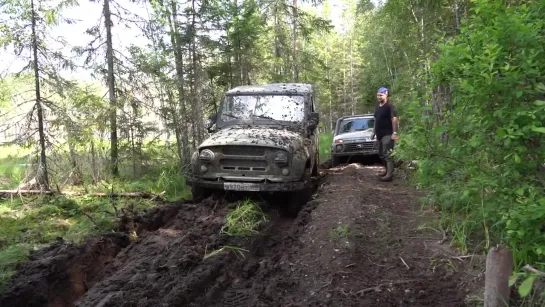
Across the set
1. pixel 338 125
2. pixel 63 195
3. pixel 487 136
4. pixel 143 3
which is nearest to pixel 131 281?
pixel 487 136

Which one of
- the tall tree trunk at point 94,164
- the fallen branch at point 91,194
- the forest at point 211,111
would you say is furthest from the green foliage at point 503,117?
the tall tree trunk at point 94,164

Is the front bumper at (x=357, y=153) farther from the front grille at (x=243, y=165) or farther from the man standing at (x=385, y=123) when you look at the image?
the front grille at (x=243, y=165)

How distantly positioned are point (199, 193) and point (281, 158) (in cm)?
176

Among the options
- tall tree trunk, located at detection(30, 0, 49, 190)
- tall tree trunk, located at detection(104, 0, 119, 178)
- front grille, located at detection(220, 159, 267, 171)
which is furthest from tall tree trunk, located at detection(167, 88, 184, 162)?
front grille, located at detection(220, 159, 267, 171)

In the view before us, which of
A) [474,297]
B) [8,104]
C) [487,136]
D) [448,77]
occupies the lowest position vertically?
[474,297]

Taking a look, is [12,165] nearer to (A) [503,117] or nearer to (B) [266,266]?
(B) [266,266]

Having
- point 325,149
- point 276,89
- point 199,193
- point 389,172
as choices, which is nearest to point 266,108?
point 276,89

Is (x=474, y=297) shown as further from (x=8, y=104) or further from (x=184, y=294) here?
(x=8, y=104)

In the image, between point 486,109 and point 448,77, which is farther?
point 448,77

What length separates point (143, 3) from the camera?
40.8 feet

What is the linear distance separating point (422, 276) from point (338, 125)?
934 centimetres

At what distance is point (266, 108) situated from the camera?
7801mm

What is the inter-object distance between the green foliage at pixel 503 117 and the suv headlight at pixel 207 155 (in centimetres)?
351

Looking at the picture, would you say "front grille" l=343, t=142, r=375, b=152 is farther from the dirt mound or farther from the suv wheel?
the dirt mound
